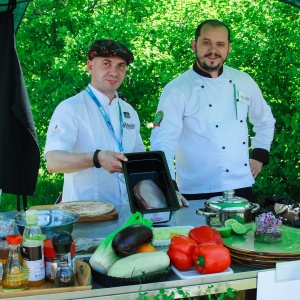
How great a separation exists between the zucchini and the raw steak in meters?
0.46

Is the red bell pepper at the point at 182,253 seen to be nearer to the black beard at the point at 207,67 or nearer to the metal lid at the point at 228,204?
the metal lid at the point at 228,204

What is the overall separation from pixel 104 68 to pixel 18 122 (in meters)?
0.81

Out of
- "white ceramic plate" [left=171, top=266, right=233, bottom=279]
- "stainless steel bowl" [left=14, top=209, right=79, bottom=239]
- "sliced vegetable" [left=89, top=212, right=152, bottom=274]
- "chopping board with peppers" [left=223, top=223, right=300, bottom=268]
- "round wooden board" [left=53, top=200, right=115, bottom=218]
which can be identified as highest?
"stainless steel bowl" [left=14, top=209, right=79, bottom=239]

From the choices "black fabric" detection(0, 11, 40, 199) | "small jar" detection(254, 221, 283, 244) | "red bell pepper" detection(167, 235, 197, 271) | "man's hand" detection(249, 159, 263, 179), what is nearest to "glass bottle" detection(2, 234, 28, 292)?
"red bell pepper" detection(167, 235, 197, 271)

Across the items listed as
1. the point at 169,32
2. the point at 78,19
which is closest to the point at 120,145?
the point at 169,32

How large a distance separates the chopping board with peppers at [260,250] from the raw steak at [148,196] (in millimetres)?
346

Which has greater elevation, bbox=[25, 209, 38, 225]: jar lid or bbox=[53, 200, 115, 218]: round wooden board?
bbox=[25, 209, 38, 225]: jar lid

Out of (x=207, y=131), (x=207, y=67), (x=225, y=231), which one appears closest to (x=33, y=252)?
(x=225, y=231)

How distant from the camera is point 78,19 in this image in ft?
24.6

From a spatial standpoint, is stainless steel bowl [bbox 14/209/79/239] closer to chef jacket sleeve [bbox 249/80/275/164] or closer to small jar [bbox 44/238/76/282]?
small jar [bbox 44/238/76/282]

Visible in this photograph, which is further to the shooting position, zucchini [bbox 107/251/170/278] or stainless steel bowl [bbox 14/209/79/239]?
stainless steel bowl [bbox 14/209/79/239]

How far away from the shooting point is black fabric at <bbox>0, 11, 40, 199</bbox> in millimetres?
3324

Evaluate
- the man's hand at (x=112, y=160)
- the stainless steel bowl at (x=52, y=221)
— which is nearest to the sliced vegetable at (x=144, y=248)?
the stainless steel bowl at (x=52, y=221)

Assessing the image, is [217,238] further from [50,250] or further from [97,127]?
[97,127]
